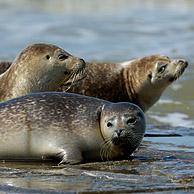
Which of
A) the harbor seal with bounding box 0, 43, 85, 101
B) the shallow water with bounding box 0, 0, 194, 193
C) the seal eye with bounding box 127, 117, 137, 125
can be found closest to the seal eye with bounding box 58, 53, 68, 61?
the harbor seal with bounding box 0, 43, 85, 101

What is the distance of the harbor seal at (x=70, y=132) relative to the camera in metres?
6.69

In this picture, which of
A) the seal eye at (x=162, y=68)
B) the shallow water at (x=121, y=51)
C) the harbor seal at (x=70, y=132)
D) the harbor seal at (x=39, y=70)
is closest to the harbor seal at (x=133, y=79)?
the seal eye at (x=162, y=68)

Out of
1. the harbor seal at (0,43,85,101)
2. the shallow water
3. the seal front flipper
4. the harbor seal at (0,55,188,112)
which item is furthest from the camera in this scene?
the harbor seal at (0,55,188,112)

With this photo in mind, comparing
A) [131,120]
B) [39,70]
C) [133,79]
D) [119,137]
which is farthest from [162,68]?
[119,137]

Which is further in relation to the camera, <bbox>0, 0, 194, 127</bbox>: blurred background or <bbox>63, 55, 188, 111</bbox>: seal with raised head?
<bbox>0, 0, 194, 127</bbox>: blurred background

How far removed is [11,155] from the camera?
676 cm

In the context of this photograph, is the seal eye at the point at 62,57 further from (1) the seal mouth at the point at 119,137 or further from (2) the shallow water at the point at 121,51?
(1) the seal mouth at the point at 119,137

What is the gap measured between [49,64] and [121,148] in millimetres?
2013

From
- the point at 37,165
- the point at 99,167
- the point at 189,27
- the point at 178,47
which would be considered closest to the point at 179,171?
the point at 99,167

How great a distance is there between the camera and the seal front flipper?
21.7 feet

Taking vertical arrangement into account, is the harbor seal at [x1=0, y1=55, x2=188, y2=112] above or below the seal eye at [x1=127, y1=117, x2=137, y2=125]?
above

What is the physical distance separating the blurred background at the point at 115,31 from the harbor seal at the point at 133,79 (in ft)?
1.20

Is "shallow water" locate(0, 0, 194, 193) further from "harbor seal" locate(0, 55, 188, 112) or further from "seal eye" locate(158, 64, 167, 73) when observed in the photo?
"seal eye" locate(158, 64, 167, 73)

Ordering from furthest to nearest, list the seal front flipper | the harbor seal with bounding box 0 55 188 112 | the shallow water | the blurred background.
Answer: the blurred background
the harbor seal with bounding box 0 55 188 112
the seal front flipper
the shallow water
